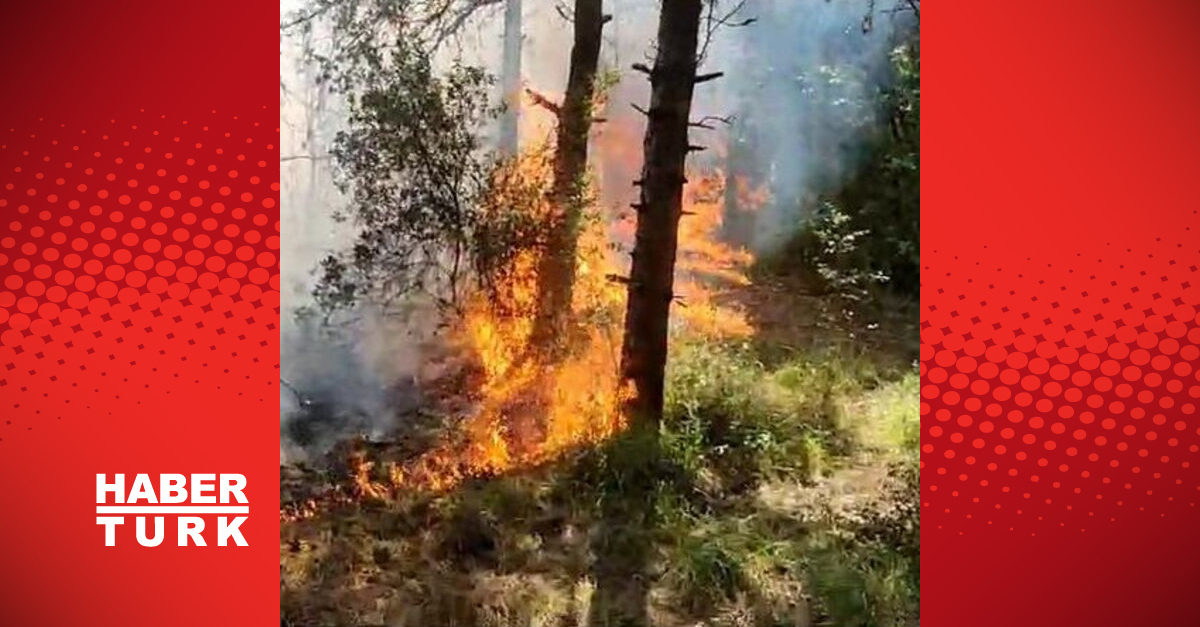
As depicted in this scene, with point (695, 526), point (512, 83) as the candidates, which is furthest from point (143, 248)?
point (695, 526)

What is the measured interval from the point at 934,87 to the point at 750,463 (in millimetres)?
856

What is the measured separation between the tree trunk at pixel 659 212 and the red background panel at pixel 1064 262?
502 millimetres

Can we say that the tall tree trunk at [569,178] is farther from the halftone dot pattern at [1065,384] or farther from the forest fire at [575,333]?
the halftone dot pattern at [1065,384]

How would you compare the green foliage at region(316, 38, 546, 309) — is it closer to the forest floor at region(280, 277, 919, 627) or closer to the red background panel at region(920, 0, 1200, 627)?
the forest floor at region(280, 277, 919, 627)

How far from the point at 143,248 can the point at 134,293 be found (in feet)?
0.30

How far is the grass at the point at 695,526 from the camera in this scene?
2.73m

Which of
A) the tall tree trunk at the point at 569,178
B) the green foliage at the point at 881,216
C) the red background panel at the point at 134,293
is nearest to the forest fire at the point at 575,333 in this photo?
the tall tree trunk at the point at 569,178

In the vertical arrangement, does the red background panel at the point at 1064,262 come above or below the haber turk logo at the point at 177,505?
above

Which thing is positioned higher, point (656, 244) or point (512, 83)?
point (512, 83)

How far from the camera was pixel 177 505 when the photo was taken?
8.91 feet

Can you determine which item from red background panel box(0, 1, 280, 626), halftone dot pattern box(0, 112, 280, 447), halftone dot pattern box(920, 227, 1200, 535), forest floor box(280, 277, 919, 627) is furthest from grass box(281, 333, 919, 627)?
halftone dot pattern box(0, 112, 280, 447)

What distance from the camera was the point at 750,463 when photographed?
110 inches

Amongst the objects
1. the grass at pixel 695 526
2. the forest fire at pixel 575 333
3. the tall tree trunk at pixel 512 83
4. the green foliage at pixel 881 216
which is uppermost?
the tall tree trunk at pixel 512 83

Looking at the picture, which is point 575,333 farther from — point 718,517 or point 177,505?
point 177,505
